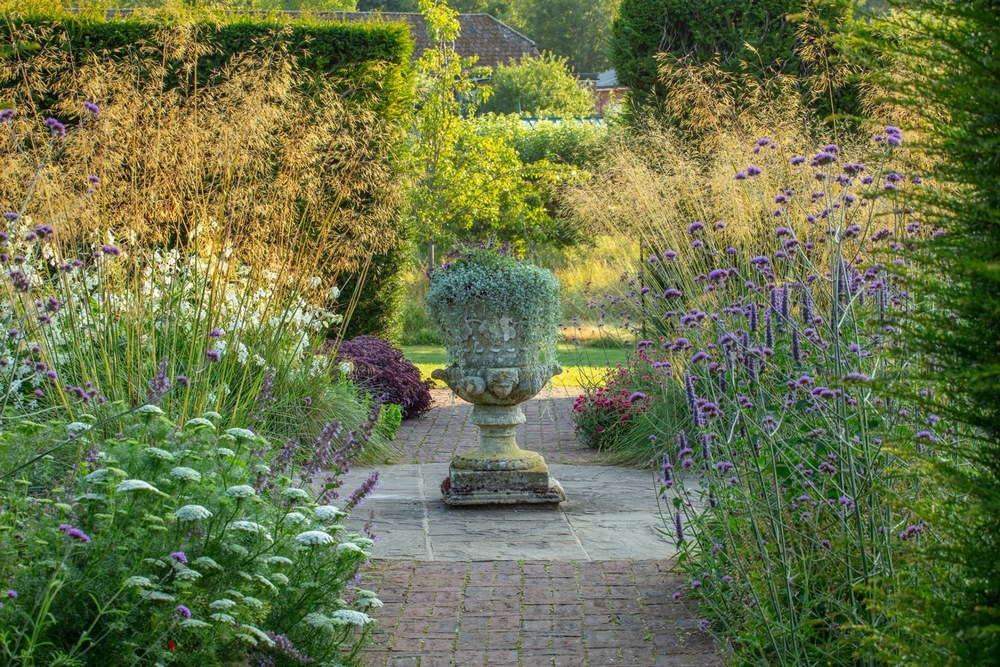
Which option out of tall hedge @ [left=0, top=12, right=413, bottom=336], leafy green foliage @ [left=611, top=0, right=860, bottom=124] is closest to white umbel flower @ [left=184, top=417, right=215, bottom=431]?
tall hedge @ [left=0, top=12, right=413, bottom=336]

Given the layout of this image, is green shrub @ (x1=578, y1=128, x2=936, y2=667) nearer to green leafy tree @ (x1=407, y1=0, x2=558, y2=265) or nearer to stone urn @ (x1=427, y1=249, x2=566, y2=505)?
stone urn @ (x1=427, y1=249, x2=566, y2=505)

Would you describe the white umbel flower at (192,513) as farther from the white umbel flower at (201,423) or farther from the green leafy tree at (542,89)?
the green leafy tree at (542,89)

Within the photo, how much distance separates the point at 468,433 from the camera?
9.56m

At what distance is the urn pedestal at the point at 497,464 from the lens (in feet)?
21.9

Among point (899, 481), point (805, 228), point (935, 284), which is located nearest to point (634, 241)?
point (805, 228)

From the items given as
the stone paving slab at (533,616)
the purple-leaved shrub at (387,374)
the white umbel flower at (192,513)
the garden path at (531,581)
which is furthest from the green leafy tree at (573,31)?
the white umbel flower at (192,513)

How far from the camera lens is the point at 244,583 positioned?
143 inches

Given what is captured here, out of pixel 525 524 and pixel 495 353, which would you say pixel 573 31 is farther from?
pixel 525 524

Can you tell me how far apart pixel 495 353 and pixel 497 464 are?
66cm

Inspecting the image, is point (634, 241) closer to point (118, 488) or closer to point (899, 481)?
point (899, 481)

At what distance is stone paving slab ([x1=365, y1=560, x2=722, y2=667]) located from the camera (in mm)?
4219

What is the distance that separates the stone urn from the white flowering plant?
2.33 metres

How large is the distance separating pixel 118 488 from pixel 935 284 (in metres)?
2.36

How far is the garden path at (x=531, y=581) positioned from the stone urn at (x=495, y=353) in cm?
15
